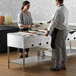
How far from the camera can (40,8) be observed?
7688mm

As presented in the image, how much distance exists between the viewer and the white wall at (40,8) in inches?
278

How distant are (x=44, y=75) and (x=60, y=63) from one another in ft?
1.69

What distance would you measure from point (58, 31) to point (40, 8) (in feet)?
9.06

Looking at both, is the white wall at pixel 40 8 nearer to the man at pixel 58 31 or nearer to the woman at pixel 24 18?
the woman at pixel 24 18

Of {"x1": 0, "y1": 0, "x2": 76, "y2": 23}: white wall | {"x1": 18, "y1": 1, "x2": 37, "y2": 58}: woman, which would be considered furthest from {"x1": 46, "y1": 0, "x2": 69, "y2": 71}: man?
{"x1": 0, "y1": 0, "x2": 76, "y2": 23}: white wall

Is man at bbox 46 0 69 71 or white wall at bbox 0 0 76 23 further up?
white wall at bbox 0 0 76 23

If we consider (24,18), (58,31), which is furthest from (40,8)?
(58,31)

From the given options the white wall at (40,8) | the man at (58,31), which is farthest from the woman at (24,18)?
the white wall at (40,8)

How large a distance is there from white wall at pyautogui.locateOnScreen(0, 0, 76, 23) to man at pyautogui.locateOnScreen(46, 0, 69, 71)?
199cm

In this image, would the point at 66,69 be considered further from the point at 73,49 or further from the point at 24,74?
the point at 73,49

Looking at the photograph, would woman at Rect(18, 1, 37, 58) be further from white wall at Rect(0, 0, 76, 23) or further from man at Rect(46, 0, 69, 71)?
white wall at Rect(0, 0, 76, 23)

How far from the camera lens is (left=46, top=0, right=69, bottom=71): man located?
496 cm

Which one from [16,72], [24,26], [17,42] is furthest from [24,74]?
[24,26]

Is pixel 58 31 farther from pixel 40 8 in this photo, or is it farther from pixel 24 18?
pixel 40 8
